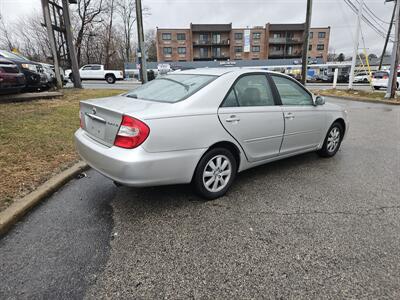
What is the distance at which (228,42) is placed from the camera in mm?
61875

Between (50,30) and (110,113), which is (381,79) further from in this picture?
(110,113)

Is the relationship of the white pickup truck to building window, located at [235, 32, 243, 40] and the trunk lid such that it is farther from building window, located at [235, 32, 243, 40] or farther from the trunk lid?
building window, located at [235, 32, 243, 40]

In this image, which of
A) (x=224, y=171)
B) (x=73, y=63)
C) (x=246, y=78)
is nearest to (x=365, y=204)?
(x=224, y=171)

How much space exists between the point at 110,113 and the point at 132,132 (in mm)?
410

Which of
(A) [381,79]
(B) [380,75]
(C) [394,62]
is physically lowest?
(A) [381,79]

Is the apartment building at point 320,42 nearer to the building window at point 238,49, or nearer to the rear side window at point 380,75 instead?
the building window at point 238,49

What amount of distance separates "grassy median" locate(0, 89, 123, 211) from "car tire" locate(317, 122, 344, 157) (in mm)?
4204

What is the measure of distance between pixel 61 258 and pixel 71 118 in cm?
516

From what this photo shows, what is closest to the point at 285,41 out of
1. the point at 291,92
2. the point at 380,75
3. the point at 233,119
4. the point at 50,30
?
the point at 380,75

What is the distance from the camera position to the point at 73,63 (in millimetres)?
12797

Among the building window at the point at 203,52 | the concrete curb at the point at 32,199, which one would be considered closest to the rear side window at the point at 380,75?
the concrete curb at the point at 32,199

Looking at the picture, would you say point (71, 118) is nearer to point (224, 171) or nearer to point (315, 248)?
point (224, 171)

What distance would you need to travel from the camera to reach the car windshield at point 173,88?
9.80ft

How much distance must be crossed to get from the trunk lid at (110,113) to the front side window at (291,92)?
1848 mm
